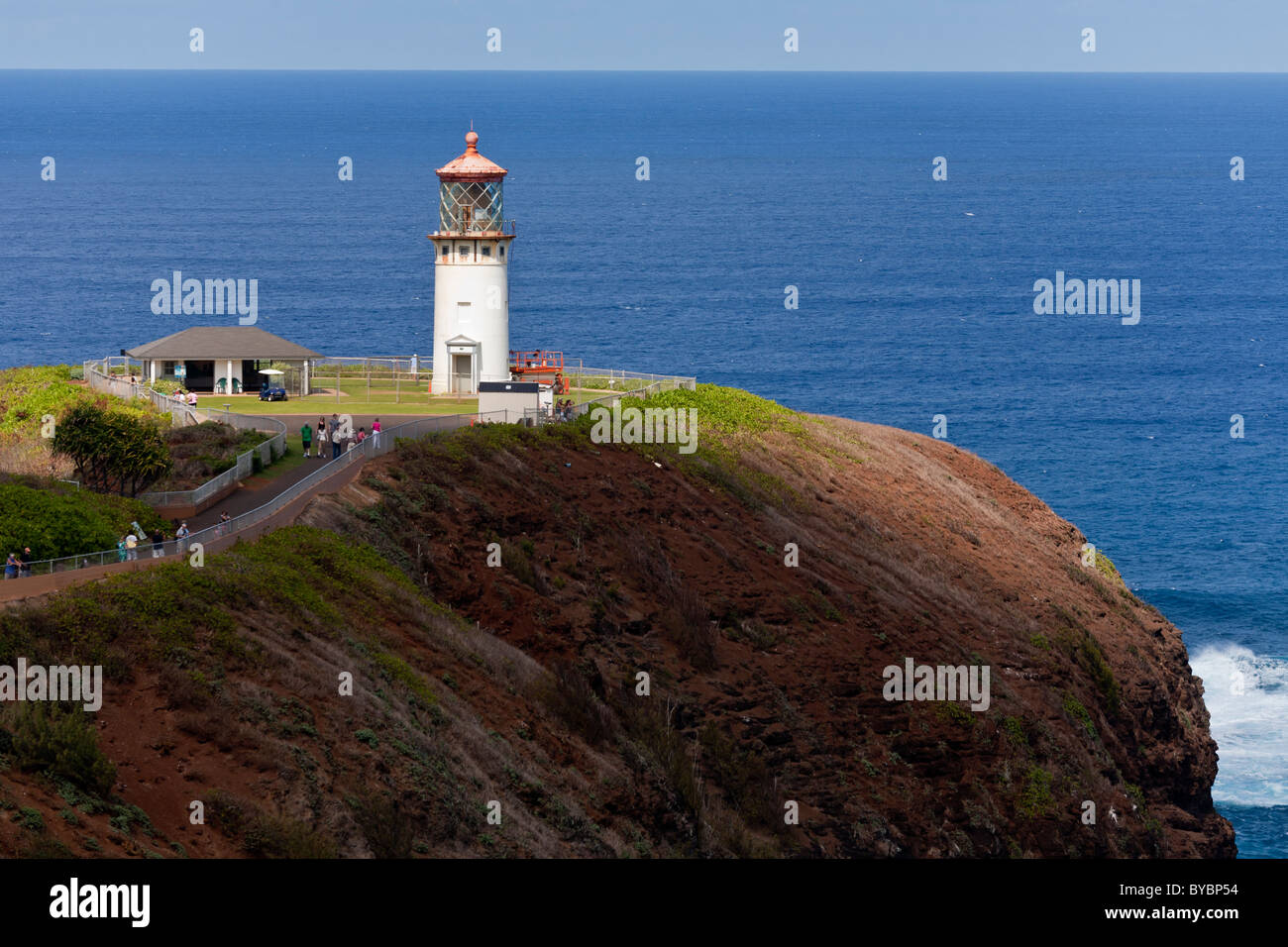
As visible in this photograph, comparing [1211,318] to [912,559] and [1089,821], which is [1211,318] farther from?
[1089,821]

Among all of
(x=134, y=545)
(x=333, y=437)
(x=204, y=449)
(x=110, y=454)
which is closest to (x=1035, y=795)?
(x=333, y=437)

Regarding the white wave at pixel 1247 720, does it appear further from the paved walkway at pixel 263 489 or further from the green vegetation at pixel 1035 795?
the paved walkway at pixel 263 489

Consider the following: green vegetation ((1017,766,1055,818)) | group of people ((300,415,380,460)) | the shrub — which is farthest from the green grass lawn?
the shrub

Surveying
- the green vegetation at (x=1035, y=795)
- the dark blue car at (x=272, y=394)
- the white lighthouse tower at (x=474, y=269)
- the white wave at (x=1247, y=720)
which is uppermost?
the white lighthouse tower at (x=474, y=269)

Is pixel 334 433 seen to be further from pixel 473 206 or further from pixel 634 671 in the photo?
pixel 634 671

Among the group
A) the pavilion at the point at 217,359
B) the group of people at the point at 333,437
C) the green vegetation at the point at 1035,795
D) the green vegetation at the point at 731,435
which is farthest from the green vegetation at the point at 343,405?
the green vegetation at the point at 1035,795
